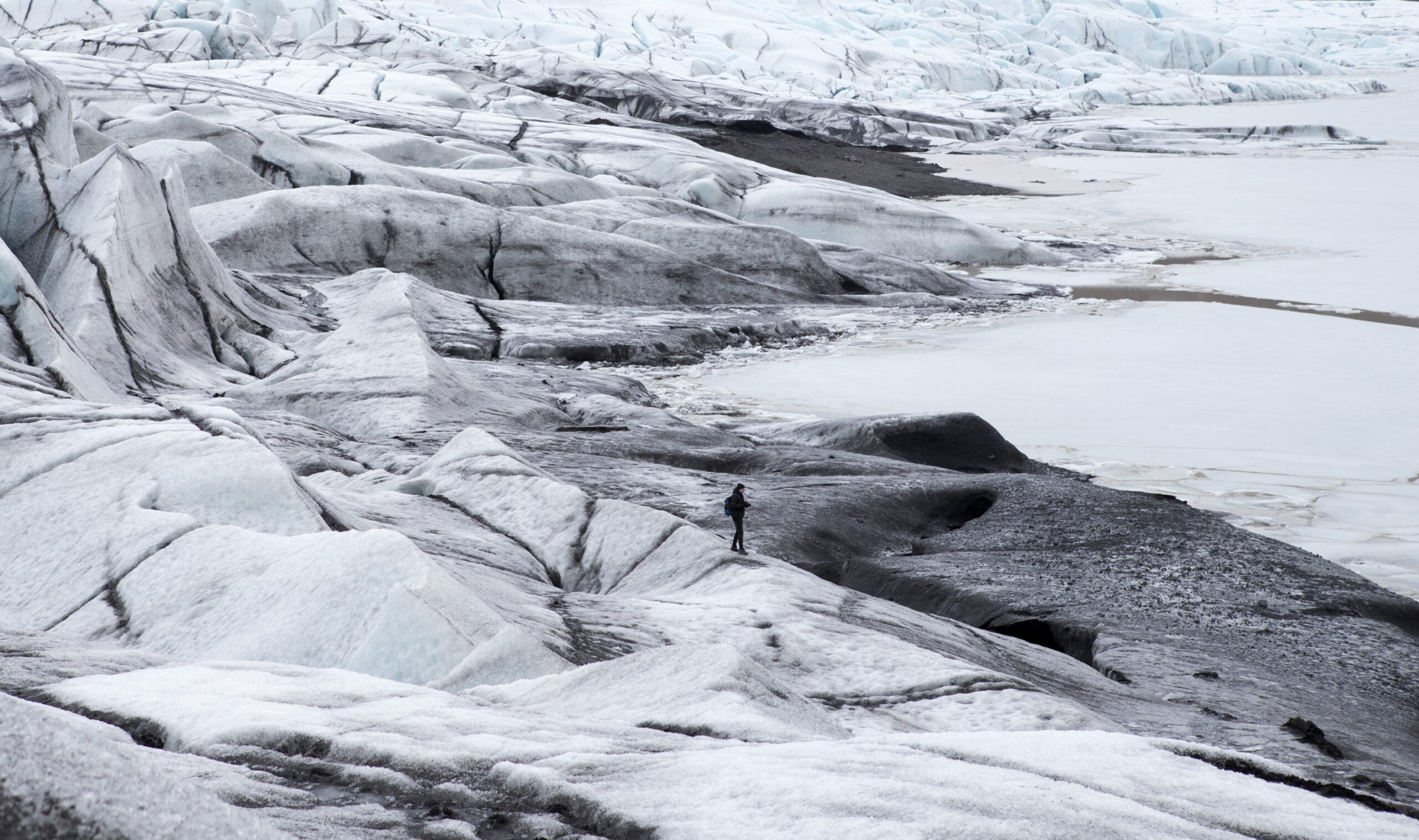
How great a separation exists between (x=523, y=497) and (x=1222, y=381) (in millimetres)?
8180

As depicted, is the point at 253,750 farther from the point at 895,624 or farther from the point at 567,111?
the point at 567,111

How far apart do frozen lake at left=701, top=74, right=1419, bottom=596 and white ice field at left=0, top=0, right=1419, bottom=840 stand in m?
0.06

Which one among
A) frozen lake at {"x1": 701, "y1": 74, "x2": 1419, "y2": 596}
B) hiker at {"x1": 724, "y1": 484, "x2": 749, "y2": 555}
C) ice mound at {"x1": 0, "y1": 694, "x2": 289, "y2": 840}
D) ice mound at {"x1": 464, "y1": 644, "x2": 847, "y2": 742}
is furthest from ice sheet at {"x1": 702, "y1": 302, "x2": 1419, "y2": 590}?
ice mound at {"x1": 0, "y1": 694, "x2": 289, "y2": 840}

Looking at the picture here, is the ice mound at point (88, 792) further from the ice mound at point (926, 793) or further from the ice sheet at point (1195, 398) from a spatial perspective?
the ice sheet at point (1195, 398)

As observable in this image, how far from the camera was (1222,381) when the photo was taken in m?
11.4

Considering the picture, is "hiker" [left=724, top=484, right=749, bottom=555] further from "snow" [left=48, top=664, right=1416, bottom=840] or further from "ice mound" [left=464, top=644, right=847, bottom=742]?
"snow" [left=48, top=664, right=1416, bottom=840]

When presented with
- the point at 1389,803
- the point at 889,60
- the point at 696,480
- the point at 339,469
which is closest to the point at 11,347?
the point at 339,469

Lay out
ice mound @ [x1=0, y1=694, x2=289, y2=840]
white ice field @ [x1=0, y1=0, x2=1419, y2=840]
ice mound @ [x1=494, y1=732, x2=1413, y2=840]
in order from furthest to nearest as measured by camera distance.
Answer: white ice field @ [x1=0, y1=0, x2=1419, y2=840] → ice mound @ [x1=494, y1=732, x2=1413, y2=840] → ice mound @ [x1=0, y1=694, x2=289, y2=840]

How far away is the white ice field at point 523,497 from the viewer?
8.11 feet

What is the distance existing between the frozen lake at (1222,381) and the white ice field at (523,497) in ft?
0.21

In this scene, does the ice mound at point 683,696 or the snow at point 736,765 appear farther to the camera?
the ice mound at point 683,696

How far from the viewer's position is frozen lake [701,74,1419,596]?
8250mm

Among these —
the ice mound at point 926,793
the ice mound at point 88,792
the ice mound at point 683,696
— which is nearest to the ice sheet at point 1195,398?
the ice mound at point 926,793

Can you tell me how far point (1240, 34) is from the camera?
207ft
